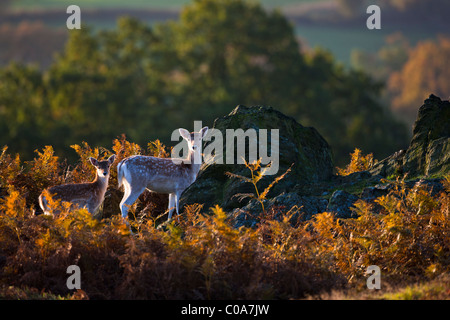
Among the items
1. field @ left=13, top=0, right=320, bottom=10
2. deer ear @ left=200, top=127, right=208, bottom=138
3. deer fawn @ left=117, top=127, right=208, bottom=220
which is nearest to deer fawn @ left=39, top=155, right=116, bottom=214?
deer fawn @ left=117, top=127, right=208, bottom=220

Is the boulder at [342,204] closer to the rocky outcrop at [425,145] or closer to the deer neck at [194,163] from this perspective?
the rocky outcrop at [425,145]

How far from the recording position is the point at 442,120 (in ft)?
53.2

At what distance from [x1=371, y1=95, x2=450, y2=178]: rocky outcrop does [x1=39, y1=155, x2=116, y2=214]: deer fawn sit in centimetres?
623

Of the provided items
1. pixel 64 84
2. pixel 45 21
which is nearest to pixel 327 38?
pixel 45 21

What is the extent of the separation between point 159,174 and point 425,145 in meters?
6.16

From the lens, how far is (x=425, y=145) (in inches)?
634

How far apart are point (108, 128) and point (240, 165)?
141 feet

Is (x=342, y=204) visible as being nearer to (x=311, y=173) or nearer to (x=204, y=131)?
(x=311, y=173)

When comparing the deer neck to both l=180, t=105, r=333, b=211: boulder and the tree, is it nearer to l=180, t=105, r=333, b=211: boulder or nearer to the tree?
l=180, t=105, r=333, b=211: boulder

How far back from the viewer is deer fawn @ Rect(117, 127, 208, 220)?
15172 millimetres

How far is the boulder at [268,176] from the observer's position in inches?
597

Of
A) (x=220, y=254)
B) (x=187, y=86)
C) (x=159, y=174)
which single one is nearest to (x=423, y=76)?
(x=187, y=86)
